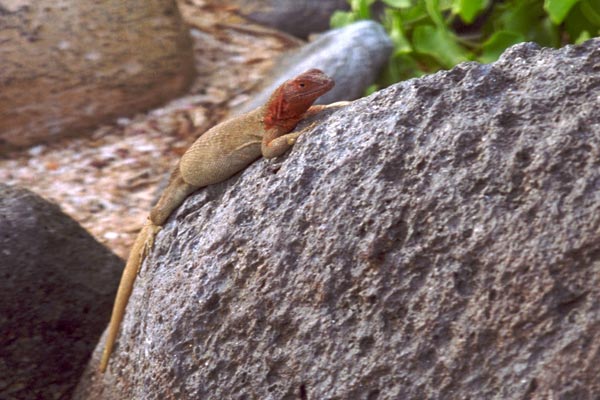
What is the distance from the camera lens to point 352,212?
2.34 meters

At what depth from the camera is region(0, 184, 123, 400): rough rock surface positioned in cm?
→ 365

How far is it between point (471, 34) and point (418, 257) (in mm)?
4636

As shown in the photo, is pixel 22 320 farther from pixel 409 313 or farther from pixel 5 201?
pixel 409 313

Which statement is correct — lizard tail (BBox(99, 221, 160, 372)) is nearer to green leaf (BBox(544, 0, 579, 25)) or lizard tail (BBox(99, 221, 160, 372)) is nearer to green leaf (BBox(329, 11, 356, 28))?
green leaf (BBox(544, 0, 579, 25))

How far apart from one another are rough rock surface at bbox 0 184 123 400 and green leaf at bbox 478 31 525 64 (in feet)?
8.74

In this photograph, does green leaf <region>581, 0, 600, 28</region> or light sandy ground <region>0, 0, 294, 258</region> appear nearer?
green leaf <region>581, 0, 600, 28</region>

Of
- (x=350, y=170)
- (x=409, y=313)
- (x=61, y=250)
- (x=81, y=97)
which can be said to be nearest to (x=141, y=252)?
(x=61, y=250)

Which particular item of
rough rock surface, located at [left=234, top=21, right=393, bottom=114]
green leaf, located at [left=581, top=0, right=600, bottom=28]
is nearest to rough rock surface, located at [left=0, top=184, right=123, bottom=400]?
rough rock surface, located at [left=234, top=21, right=393, bottom=114]

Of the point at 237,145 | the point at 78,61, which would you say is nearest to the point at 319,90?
the point at 237,145

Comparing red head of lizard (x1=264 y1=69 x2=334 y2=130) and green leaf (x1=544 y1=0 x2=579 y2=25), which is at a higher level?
red head of lizard (x1=264 y1=69 x2=334 y2=130)

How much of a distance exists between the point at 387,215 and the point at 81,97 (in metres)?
4.20

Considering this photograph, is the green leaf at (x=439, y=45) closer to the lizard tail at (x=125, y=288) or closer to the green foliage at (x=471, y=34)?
the green foliage at (x=471, y=34)

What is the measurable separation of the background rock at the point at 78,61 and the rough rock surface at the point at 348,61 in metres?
0.82

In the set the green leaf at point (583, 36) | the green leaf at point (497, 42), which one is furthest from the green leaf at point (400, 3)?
the green leaf at point (583, 36)
